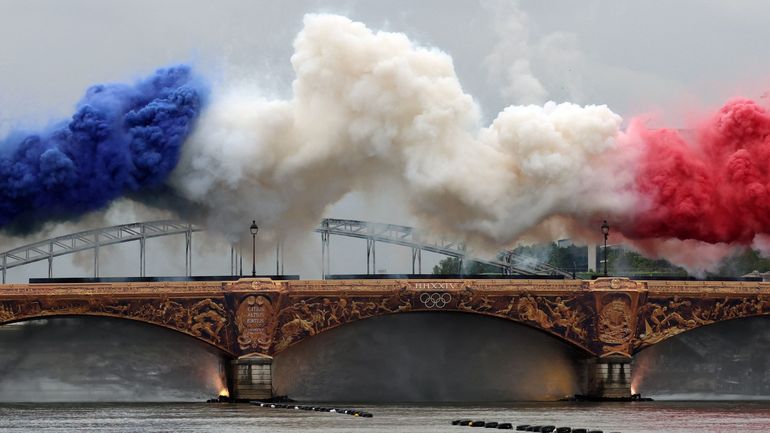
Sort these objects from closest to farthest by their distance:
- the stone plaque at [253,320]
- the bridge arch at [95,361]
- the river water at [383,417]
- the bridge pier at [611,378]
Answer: the river water at [383,417], the stone plaque at [253,320], the bridge pier at [611,378], the bridge arch at [95,361]

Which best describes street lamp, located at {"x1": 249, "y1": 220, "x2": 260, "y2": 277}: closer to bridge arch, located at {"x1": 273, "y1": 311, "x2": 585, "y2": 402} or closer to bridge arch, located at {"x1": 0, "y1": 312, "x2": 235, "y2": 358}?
bridge arch, located at {"x1": 0, "y1": 312, "x2": 235, "y2": 358}

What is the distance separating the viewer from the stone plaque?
110 metres

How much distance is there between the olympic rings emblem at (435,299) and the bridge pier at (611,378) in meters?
9.36

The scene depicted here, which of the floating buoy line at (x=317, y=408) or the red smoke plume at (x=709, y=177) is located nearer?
the floating buoy line at (x=317, y=408)

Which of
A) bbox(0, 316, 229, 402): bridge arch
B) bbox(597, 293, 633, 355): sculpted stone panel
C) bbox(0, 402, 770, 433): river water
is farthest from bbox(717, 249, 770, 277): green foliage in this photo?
bbox(0, 316, 229, 402): bridge arch

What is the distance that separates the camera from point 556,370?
117m

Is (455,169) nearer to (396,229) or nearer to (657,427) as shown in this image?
(396,229)

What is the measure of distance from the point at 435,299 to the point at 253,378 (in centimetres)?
1082

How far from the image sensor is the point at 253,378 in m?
111

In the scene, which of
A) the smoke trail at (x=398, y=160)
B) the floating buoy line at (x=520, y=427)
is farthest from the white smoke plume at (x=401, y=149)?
the floating buoy line at (x=520, y=427)

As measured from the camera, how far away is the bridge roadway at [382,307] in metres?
109

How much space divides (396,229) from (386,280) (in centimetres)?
1710

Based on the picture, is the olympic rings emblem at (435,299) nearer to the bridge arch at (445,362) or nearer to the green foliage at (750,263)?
the bridge arch at (445,362)

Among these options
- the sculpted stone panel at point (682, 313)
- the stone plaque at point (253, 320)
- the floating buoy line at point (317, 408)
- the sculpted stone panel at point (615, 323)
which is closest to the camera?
the floating buoy line at point (317, 408)
